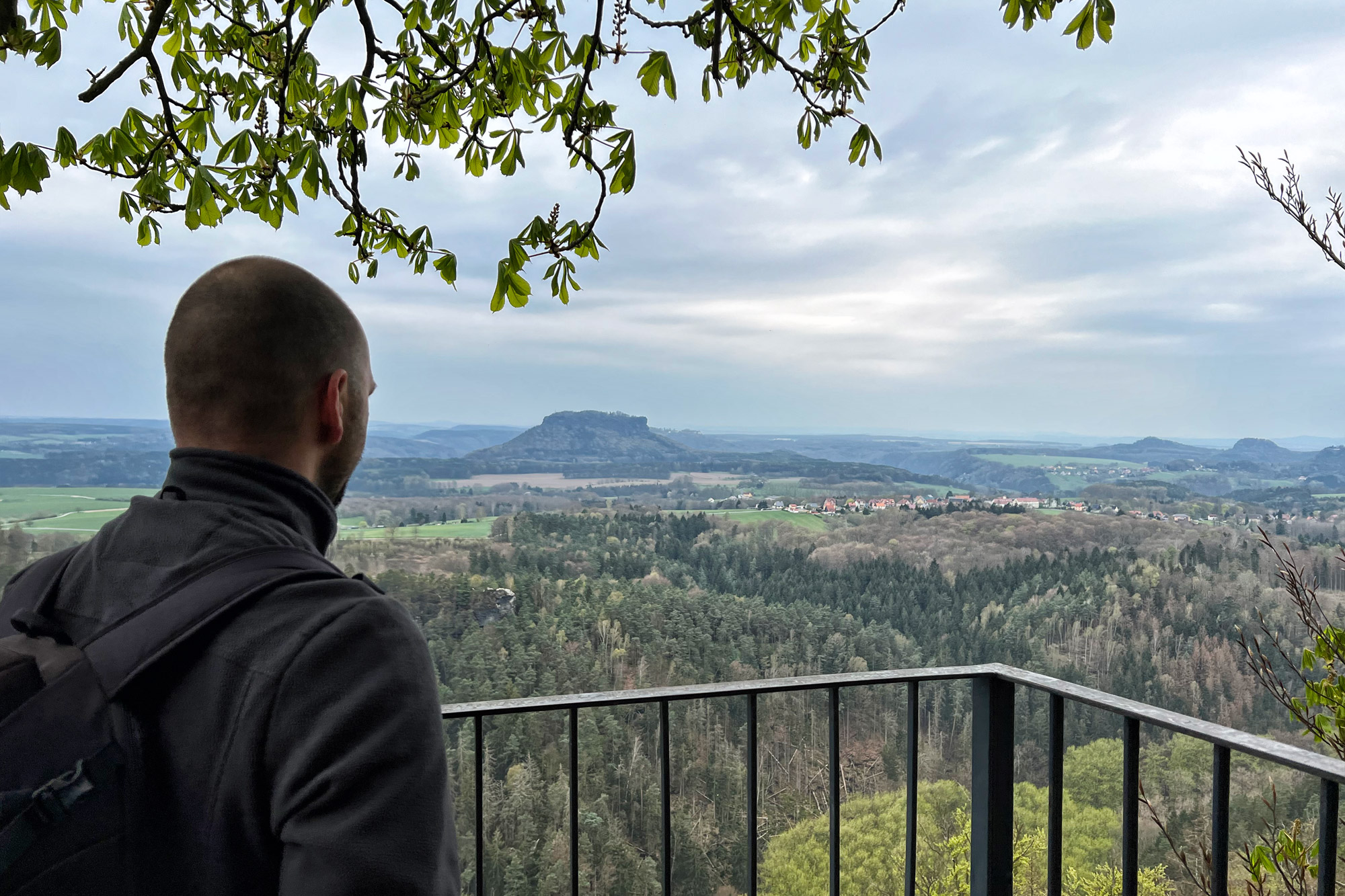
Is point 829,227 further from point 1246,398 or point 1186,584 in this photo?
point 1186,584

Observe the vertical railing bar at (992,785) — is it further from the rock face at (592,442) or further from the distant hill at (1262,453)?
the distant hill at (1262,453)

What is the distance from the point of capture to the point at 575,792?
1.90m

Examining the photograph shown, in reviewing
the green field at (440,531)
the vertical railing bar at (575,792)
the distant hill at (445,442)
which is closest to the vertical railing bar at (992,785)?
the vertical railing bar at (575,792)

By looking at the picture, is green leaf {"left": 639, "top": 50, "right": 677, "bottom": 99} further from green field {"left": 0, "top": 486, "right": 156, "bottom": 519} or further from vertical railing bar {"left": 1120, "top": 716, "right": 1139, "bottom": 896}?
green field {"left": 0, "top": 486, "right": 156, "bottom": 519}

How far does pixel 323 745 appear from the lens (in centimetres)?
62

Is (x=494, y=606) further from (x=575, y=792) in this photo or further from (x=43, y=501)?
(x=575, y=792)

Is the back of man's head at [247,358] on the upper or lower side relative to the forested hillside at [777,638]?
upper

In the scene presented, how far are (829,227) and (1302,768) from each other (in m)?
29.6

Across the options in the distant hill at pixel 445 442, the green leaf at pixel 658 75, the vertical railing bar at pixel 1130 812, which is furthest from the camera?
the distant hill at pixel 445 442

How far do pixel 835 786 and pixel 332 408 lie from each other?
156cm

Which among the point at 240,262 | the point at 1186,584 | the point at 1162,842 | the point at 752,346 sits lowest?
the point at 1162,842

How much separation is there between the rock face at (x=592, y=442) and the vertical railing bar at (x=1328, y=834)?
15.1 meters

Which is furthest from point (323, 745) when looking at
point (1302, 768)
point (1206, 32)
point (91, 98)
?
point (1206, 32)

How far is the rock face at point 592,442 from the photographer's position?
679 inches
